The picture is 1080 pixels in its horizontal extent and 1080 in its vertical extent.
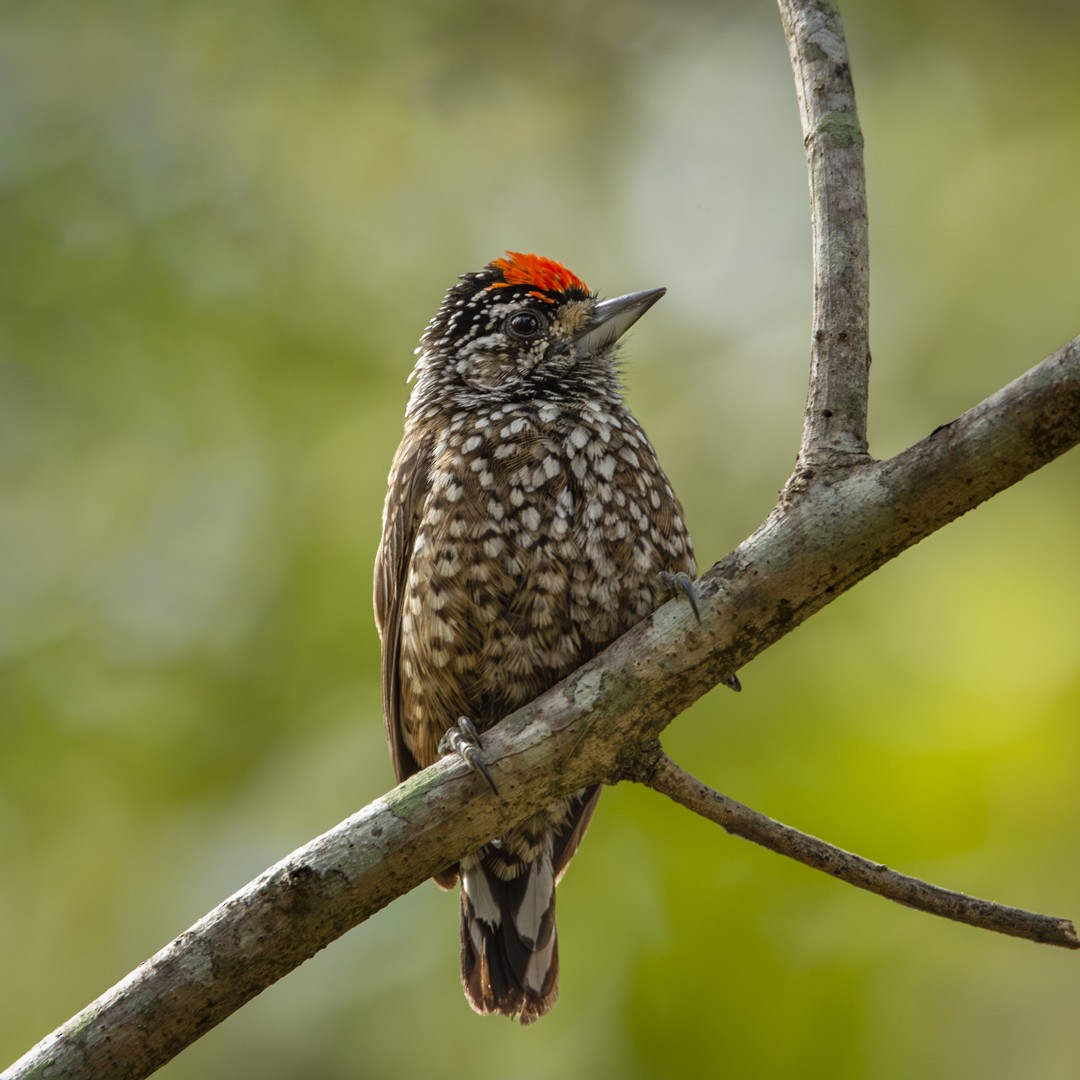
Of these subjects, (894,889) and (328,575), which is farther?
(328,575)


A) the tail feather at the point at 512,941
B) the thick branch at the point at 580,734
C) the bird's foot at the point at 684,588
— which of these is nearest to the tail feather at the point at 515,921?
the tail feather at the point at 512,941

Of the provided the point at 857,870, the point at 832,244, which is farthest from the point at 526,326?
the point at 857,870

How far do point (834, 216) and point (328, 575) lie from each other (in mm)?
3467

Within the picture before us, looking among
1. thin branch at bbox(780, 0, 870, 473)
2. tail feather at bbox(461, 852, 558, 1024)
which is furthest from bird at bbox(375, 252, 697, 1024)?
thin branch at bbox(780, 0, 870, 473)

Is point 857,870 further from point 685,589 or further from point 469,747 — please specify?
point 469,747

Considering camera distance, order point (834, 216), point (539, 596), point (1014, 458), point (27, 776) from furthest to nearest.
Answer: point (27, 776), point (539, 596), point (834, 216), point (1014, 458)

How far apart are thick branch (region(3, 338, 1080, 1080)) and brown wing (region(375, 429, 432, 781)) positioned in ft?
3.56

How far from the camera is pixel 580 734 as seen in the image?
3.03 m

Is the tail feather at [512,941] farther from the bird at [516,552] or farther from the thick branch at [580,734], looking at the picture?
the thick branch at [580,734]

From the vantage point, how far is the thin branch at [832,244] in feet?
9.87

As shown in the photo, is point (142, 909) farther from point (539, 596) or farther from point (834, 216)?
point (834, 216)

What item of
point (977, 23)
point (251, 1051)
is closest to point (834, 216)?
point (977, 23)

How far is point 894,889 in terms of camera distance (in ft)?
9.81

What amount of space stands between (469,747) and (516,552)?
87cm
